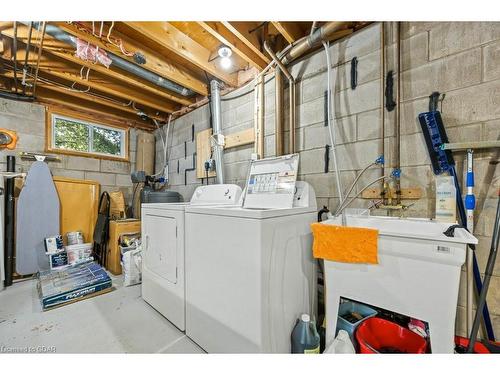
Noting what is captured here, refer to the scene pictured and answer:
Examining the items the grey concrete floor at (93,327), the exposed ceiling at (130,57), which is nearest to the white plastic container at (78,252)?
the grey concrete floor at (93,327)

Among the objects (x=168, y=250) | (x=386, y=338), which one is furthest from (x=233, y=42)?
Result: (x=386, y=338)

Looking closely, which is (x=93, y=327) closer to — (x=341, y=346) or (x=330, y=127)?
(x=341, y=346)

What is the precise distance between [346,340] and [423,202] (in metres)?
0.92

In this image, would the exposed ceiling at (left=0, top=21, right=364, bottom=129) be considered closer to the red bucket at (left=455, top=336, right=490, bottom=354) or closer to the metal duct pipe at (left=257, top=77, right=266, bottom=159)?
the metal duct pipe at (left=257, top=77, right=266, bottom=159)

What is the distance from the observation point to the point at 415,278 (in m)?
0.94

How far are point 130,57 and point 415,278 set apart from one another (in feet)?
8.82

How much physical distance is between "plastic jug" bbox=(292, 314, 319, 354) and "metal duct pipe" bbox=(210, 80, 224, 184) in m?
1.52

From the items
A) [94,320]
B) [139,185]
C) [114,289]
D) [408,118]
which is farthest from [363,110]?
[139,185]

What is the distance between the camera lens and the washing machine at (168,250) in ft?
4.94

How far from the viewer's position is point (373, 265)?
40.7 inches

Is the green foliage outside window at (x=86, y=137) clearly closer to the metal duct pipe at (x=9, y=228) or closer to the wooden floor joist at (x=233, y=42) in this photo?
the metal duct pipe at (x=9, y=228)

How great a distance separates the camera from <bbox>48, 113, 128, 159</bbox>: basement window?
115 inches

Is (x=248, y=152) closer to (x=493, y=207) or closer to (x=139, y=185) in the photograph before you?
(x=493, y=207)

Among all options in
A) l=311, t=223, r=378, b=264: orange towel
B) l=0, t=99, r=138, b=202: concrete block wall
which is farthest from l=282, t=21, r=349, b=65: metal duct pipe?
l=0, t=99, r=138, b=202: concrete block wall
